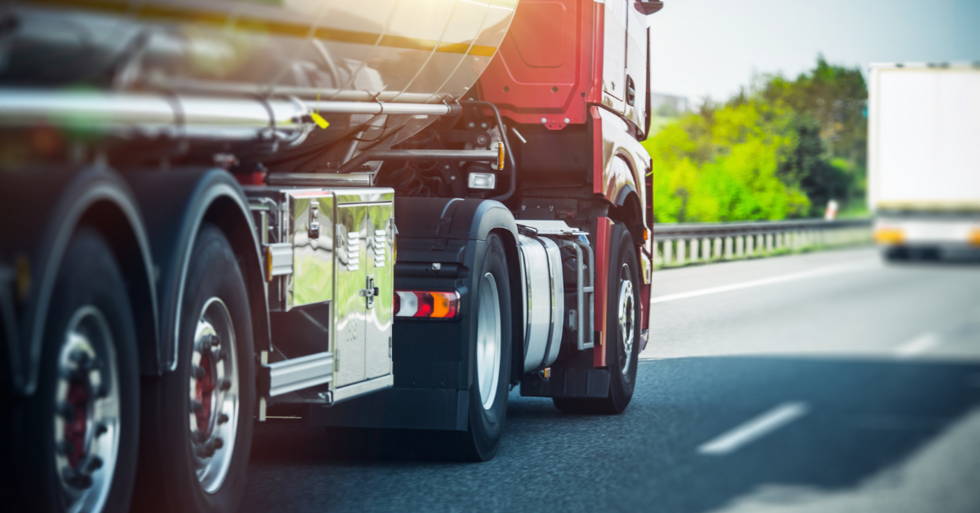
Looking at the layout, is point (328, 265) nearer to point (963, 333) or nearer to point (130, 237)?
point (130, 237)

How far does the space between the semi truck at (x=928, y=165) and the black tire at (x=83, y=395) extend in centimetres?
227

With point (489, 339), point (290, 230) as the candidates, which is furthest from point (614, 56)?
point (290, 230)

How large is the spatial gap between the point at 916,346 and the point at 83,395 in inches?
101

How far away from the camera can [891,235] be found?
1.07 metres

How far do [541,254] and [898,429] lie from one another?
6.31 meters

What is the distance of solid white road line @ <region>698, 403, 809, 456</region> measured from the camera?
124 centimetres

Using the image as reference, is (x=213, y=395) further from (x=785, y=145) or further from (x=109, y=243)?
(x=785, y=145)

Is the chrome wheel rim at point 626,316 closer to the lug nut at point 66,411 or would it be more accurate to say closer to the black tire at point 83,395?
the black tire at point 83,395

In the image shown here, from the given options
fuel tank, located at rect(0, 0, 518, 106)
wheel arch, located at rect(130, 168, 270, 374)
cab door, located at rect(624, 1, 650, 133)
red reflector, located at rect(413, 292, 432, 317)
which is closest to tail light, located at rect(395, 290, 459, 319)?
red reflector, located at rect(413, 292, 432, 317)

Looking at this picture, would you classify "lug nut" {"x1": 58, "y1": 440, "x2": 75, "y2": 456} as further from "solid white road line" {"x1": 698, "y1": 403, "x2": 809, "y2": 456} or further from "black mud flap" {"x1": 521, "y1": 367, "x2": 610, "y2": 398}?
"black mud flap" {"x1": 521, "y1": 367, "x2": 610, "y2": 398}

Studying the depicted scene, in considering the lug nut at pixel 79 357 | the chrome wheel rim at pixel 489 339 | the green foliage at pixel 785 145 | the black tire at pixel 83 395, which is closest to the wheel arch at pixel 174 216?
the black tire at pixel 83 395

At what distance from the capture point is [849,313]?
1.18 meters

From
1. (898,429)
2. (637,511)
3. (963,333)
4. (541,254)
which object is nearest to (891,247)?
(963,333)

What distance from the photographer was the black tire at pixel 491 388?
609 cm
